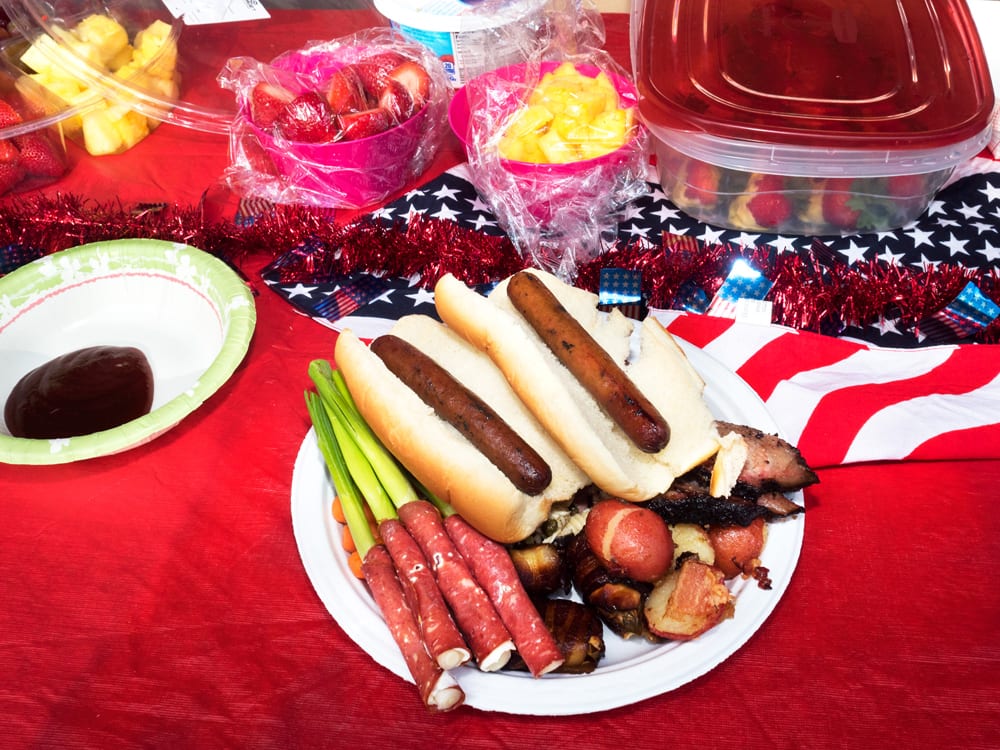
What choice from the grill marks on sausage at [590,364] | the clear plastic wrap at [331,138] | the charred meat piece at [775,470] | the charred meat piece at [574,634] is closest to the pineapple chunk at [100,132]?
the clear plastic wrap at [331,138]

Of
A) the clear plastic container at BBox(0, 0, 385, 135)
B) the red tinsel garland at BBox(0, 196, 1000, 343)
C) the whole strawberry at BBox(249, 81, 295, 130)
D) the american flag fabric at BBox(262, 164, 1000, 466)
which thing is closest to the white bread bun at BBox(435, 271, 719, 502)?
the american flag fabric at BBox(262, 164, 1000, 466)

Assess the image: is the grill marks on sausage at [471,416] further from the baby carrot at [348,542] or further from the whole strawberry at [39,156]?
the whole strawberry at [39,156]

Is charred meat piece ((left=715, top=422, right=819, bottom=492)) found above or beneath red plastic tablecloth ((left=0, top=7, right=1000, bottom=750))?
above

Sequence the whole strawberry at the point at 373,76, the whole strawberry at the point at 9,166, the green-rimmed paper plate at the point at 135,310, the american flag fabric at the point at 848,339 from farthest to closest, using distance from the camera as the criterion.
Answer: the whole strawberry at the point at 9,166
the whole strawberry at the point at 373,76
the green-rimmed paper plate at the point at 135,310
the american flag fabric at the point at 848,339

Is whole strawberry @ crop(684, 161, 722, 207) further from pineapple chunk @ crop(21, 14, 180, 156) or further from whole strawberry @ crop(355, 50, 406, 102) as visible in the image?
pineapple chunk @ crop(21, 14, 180, 156)

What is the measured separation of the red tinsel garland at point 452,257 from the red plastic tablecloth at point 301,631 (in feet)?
1.85

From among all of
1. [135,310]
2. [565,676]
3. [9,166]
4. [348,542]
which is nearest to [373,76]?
[135,310]

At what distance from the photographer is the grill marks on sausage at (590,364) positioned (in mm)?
1505

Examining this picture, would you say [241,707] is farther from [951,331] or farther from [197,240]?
[951,331]

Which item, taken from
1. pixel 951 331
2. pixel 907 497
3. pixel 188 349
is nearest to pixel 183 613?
pixel 188 349

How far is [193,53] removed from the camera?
284 centimetres

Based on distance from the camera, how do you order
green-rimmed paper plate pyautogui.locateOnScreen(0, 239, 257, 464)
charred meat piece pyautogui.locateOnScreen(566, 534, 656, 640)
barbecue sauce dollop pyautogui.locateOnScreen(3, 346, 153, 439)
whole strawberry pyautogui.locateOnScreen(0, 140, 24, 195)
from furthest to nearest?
whole strawberry pyautogui.locateOnScreen(0, 140, 24, 195)
green-rimmed paper plate pyautogui.locateOnScreen(0, 239, 257, 464)
barbecue sauce dollop pyautogui.locateOnScreen(3, 346, 153, 439)
charred meat piece pyautogui.locateOnScreen(566, 534, 656, 640)

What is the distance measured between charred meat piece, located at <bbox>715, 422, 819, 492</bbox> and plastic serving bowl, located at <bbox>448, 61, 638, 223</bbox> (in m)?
1.09

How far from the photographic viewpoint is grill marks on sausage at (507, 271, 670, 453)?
150cm
